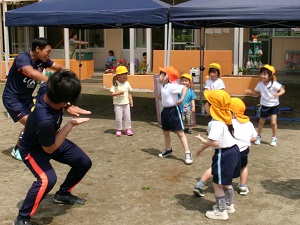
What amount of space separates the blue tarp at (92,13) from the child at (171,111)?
2.42m

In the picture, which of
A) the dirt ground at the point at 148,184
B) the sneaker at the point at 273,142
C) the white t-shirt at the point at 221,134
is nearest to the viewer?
the white t-shirt at the point at 221,134

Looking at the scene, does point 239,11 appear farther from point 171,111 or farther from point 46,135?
point 46,135

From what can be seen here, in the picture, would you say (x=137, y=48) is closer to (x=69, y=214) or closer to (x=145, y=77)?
(x=145, y=77)

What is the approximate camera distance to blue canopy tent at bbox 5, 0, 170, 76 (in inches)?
340

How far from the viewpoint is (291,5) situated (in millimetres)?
7957

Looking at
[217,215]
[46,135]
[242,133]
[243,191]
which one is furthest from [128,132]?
[46,135]

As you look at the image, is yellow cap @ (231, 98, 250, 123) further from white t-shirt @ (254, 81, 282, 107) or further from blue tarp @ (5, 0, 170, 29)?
blue tarp @ (5, 0, 170, 29)

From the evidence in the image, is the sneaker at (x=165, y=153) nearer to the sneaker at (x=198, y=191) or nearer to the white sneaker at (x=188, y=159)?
the white sneaker at (x=188, y=159)

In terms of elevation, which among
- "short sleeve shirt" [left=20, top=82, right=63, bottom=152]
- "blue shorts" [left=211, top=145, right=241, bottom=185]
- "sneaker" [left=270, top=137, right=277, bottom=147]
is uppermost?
"short sleeve shirt" [left=20, top=82, right=63, bottom=152]

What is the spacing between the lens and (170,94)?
6.34 m

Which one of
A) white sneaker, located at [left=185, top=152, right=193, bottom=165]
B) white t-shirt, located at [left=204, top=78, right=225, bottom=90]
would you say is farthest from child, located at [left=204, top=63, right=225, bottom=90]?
white sneaker, located at [left=185, top=152, right=193, bottom=165]

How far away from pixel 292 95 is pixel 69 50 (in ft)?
27.4

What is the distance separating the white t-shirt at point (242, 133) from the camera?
4671 millimetres

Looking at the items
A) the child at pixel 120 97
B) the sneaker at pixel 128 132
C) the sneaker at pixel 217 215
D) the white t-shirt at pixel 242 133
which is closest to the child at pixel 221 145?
the sneaker at pixel 217 215
